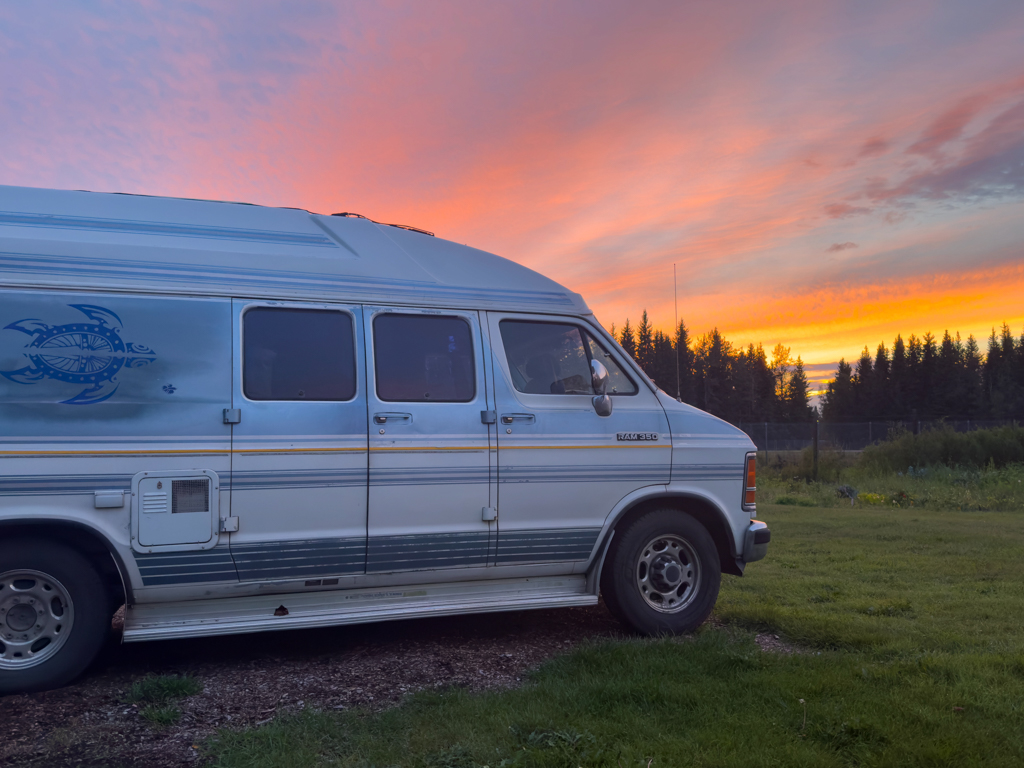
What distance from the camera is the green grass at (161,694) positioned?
3.92m

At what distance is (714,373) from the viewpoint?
6500 centimetres

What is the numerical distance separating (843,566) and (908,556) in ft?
3.79

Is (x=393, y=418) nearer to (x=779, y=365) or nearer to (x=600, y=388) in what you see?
(x=600, y=388)

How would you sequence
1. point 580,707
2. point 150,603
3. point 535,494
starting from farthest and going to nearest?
point 535,494 < point 150,603 < point 580,707

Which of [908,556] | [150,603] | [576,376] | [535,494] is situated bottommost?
[908,556]

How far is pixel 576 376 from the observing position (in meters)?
5.62

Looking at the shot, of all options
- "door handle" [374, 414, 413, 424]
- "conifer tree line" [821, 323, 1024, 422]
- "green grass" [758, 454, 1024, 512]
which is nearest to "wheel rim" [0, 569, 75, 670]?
"door handle" [374, 414, 413, 424]

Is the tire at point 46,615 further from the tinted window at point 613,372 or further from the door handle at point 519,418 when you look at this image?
the tinted window at point 613,372

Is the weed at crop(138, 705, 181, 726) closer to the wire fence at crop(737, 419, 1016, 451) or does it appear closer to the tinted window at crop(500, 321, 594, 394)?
the tinted window at crop(500, 321, 594, 394)

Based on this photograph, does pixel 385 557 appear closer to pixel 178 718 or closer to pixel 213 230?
pixel 178 718

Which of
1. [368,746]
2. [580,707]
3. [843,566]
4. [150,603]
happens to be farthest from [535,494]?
[843,566]

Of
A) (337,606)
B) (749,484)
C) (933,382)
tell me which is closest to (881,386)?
(933,382)

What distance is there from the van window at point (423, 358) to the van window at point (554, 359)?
1.12 ft

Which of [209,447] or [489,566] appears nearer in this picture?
[209,447]
